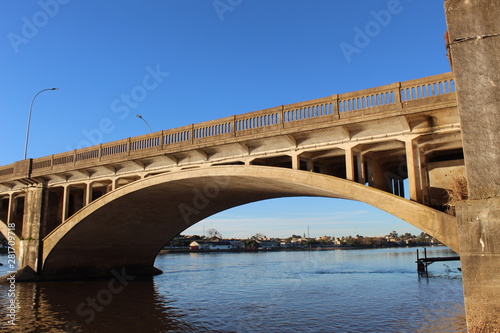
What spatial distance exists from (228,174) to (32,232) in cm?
2121

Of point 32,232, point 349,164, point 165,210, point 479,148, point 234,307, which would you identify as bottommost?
point 234,307

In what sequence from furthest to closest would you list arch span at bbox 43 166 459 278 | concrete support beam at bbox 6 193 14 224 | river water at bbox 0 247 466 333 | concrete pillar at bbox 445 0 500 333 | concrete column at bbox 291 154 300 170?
concrete support beam at bbox 6 193 14 224
concrete column at bbox 291 154 300 170
river water at bbox 0 247 466 333
arch span at bbox 43 166 459 278
concrete pillar at bbox 445 0 500 333

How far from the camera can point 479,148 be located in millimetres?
10812

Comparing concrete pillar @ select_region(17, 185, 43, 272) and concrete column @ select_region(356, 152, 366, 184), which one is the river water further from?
concrete column @ select_region(356, 152, 366, 184)

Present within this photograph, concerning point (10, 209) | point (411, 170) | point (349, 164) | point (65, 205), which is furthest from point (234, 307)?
point (10, 209)

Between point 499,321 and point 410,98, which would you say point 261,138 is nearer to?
point 410,98

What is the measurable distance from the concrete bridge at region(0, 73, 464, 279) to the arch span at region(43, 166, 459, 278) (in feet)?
0.22

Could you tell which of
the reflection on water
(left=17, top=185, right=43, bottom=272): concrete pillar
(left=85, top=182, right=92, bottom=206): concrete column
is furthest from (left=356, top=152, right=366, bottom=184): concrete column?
(left=17, top=185, right=43, bottom=272): concrete pillar

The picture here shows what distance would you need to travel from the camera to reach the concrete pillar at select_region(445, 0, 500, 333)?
33.6ft

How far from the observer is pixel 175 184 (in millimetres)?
25516

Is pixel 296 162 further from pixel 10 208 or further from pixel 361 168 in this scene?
pixel 10 208

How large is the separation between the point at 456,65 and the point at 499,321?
6.66m

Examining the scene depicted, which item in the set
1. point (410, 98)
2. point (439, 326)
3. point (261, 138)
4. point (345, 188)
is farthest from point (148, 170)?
point (439, 326)

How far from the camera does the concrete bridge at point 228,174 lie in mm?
16781
